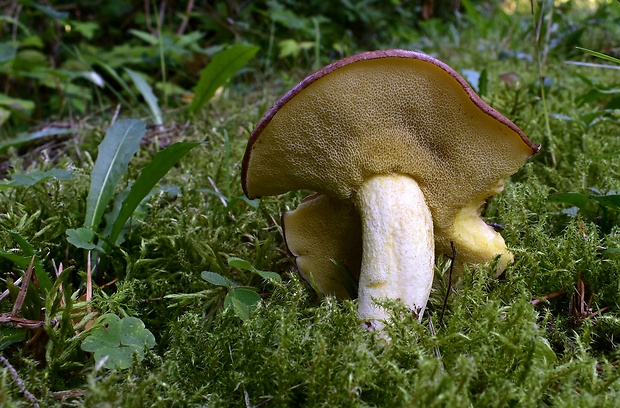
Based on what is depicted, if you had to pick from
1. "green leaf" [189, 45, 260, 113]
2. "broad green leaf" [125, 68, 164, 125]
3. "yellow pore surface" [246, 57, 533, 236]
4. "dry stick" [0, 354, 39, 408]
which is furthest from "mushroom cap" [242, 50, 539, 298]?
"broad green leaf" [125, 68, 164, 125]

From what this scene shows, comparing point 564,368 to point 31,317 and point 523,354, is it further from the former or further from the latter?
point 31,317

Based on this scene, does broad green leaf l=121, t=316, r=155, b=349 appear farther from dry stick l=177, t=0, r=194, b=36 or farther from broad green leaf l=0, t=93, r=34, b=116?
dry stick l=177, t=0, r=194, b=36

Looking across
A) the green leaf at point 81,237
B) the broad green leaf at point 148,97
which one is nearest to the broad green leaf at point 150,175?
the green leaf at point 81,237

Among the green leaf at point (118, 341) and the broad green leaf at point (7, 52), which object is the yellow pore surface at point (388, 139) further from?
the broad green leaf at point (7, 52)

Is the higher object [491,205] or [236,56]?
[236,56]

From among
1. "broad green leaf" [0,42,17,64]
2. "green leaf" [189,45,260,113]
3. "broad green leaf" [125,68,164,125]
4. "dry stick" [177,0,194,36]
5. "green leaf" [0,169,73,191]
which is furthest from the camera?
"dry stick" [177,0,194,36]

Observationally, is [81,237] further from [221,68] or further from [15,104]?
[15,104]

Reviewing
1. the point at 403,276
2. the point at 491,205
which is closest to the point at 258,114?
the point at 491,205
